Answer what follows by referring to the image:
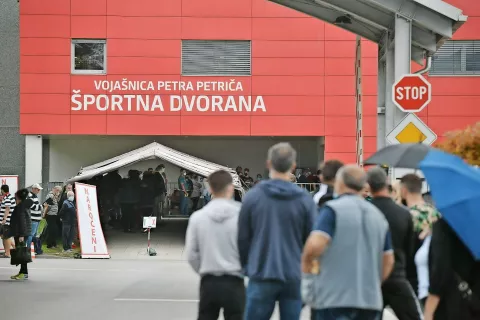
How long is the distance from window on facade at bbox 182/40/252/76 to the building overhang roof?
1427 centimetres

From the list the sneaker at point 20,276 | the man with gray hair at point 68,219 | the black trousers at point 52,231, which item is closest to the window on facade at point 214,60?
the black trousers at point 52,231

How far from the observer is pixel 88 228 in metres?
23.0

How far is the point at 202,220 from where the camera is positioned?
295 inches

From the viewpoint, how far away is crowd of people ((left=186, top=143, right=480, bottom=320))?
5.82 meters

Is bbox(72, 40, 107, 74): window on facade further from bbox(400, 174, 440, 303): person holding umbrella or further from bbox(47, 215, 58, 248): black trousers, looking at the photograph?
bbox(400, 174, 440, 303): person holding umbrella

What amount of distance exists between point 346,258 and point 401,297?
1884 millimetres

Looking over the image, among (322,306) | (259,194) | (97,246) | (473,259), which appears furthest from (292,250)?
(97,246)

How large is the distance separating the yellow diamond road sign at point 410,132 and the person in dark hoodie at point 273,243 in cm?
621

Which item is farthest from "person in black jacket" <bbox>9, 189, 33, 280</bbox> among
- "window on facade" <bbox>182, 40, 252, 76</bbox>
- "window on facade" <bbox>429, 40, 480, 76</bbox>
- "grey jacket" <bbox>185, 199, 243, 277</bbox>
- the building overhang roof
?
"window on facade" <bbox>429, 40, 480, 76</bbox>

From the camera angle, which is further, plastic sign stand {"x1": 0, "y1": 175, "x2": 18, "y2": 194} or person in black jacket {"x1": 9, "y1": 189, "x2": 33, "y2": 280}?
plastic sign stand {"x1": 0, "y1": 175, "x2": 18, "y2": 194}

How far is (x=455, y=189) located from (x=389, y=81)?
11.0 metres

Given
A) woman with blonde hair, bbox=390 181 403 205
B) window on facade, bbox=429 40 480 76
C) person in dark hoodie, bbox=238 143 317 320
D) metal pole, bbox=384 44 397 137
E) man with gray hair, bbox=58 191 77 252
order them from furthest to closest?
window on facade, bbox=429 40 480 76, man with gray hair, bbox=58 191 77 252, metal pole, bbox=384 44 397 137, woman with blonde hair, bbox=390 181 403 205, person in dark hoodie, bbox=238 143 317 320

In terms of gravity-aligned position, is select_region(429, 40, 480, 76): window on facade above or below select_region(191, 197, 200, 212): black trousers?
above

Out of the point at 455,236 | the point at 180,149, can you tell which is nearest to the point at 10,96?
the point at 180,149
